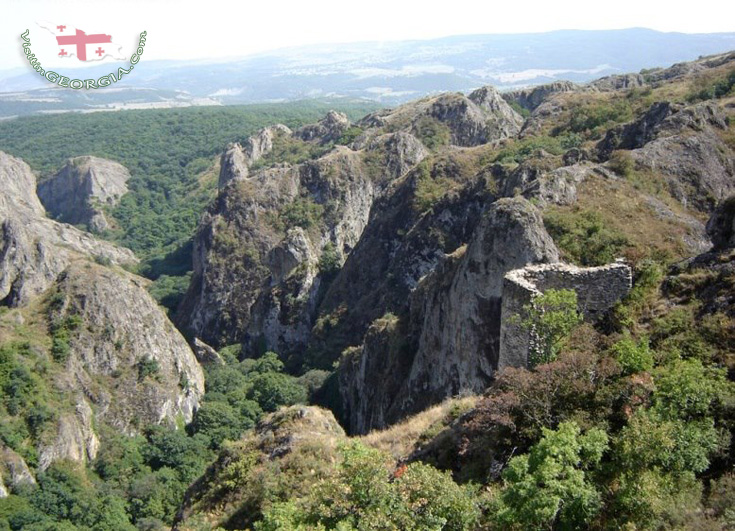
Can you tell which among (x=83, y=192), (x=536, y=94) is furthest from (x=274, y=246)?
(x=83, y=192)

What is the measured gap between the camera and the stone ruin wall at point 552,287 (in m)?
19.2

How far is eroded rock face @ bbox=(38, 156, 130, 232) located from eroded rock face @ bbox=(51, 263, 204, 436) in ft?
250

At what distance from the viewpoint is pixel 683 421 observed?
11.8 meters

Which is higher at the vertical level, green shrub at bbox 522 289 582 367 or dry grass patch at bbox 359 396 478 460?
green shrub at bbox 522 289 582 367

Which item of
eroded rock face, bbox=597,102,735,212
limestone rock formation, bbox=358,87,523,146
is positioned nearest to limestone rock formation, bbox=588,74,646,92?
limestone rock formation, bbox=358,87,523,146

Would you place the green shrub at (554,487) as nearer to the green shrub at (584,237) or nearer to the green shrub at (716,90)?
the green shrub at (584,237)

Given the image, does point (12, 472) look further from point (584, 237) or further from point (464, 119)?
point (464, 119)

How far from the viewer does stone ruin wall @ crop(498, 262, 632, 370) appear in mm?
19156

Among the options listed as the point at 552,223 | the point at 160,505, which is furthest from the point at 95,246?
the point at 552,223

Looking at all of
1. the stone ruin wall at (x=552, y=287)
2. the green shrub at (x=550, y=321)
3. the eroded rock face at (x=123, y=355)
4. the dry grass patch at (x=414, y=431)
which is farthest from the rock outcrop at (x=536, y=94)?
the dry grass patch at (x=414, y=431)

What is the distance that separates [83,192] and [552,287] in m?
138

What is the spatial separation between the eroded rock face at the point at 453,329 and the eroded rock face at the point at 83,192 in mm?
107991

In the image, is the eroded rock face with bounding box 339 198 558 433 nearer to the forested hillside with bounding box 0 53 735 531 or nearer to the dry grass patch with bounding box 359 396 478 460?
the forested hillside with bounding box 0 53 735 531

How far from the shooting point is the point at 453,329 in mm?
27750
